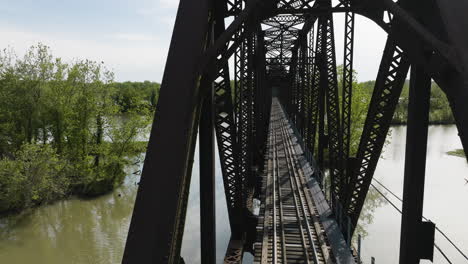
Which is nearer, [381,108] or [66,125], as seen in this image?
[381,108]

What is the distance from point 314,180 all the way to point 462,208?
14832 millimetres

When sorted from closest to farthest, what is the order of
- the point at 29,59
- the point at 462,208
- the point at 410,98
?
the point at 410,98, the point at 462,208, the point at 29,59

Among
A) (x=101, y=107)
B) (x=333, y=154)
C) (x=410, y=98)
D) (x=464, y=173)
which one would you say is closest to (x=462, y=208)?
(x=464, y=173)

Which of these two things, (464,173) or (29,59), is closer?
(29,59)

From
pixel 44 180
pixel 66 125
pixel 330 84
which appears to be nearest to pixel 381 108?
pixel 330 84

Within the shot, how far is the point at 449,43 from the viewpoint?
2.41m

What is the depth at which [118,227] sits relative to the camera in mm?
22469

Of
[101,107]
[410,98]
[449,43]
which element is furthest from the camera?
[101,107]

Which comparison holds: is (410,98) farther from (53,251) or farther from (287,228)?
(53,251)

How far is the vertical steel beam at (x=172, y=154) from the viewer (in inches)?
97.5

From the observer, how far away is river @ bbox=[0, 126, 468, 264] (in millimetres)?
17812

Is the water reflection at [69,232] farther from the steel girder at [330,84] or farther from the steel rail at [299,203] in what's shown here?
the steel girder at [330,84]

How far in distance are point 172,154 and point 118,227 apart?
22.3 meters

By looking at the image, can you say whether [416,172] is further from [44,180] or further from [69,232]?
[44,180]
